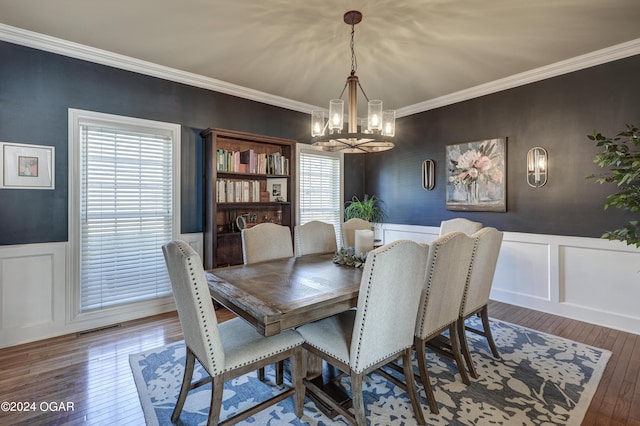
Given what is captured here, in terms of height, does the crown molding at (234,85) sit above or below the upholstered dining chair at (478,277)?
above

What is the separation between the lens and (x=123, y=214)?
10.8 feet

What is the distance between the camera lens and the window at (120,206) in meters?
3.06

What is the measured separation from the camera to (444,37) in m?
2.76

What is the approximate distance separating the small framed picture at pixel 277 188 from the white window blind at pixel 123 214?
4.10 feet

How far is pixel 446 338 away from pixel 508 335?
0.73 meters

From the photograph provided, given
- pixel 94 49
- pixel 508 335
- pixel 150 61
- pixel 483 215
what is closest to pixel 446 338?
pixel 508 335

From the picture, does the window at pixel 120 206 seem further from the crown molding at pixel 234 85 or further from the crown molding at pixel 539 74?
the crown molding at pixel 539 74

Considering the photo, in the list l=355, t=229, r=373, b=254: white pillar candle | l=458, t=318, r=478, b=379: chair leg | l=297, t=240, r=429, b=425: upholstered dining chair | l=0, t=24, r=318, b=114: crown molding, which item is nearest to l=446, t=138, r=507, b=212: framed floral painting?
l=458, t=318, r=478, b=379: chair leg

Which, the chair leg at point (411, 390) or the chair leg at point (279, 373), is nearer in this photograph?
the chair leg at point (411, 390)

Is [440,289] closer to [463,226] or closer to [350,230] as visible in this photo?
[350,230]

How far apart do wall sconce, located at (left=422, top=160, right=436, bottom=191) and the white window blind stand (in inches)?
135

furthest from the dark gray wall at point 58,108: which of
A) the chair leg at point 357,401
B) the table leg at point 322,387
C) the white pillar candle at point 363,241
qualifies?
the chair leg at point 357,401

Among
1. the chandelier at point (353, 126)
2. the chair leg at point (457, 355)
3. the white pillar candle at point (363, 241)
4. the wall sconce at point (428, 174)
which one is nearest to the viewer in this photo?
the chair leg at point (457, 355)

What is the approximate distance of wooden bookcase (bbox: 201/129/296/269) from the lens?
11.8ft
